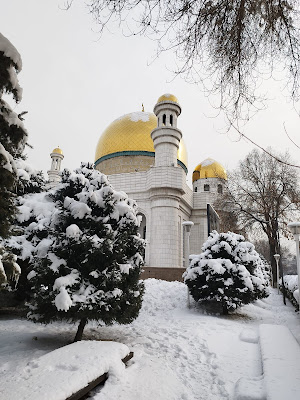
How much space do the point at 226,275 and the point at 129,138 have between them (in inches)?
888

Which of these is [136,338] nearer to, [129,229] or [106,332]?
[106,332]

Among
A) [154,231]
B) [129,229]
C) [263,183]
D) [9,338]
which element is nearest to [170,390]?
[129,229]

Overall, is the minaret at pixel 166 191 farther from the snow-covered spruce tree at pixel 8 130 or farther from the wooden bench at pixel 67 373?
the snow-covered spruce tree at pixel 8 130

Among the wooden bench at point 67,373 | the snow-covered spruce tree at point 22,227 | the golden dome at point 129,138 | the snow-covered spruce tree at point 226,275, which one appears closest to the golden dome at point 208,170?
the golden dome at point 129,138

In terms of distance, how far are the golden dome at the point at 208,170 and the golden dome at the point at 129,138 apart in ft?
10.1

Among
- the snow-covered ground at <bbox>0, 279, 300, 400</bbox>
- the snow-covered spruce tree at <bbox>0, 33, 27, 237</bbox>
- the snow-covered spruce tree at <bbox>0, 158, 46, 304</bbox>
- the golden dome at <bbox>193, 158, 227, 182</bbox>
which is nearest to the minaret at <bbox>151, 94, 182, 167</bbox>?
the golden dome at <bbox>193, 158, 227, 182</bbox>

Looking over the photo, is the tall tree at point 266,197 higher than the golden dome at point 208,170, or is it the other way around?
the golden dome at point 208,170

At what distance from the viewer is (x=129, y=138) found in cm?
3009

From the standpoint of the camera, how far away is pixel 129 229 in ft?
21.1

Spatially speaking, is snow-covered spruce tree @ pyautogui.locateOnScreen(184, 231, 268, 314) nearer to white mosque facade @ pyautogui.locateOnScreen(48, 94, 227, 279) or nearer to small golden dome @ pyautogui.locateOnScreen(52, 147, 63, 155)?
white mosque facade @ pyautogui.locateOnScreen(48, 94, 227, 279)

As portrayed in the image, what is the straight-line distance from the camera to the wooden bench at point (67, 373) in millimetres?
3180

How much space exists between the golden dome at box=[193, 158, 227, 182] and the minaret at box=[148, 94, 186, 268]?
33.7ft

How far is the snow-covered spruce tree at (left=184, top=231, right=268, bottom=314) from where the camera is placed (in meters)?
9.51

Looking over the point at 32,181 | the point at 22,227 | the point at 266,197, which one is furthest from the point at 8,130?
the point at 266,197
